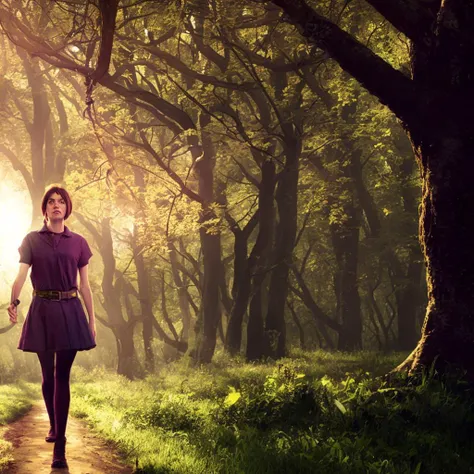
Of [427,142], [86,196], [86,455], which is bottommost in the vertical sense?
[86,455]

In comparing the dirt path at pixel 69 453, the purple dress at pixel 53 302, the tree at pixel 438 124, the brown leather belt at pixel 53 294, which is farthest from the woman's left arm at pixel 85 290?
the tree at pixel 438 124

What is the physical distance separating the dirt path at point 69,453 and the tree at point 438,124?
4.21 meters

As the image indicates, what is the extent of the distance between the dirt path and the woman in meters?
0.20

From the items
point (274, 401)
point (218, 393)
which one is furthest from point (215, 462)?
point (218, 393)

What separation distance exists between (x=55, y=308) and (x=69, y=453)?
1581 mm

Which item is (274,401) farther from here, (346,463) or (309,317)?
(309,317)

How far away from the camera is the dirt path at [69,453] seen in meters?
6.04

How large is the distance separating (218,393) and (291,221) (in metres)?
9.81

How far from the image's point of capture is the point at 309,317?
134 ft

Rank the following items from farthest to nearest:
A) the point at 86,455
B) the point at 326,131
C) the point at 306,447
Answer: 1. the point at 326,131
2. the point at 86,455
3. the point at 306,447

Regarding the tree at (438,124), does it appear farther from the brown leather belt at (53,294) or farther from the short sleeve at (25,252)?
the short sleeve at (25,252)

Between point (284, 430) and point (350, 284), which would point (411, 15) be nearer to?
point (284, 430)

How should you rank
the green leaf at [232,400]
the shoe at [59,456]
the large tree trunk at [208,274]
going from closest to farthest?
the shoe at [59,456] → the green leaf at [232,400] → the large tree trunk at [208,274]

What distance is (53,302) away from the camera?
6336mm
